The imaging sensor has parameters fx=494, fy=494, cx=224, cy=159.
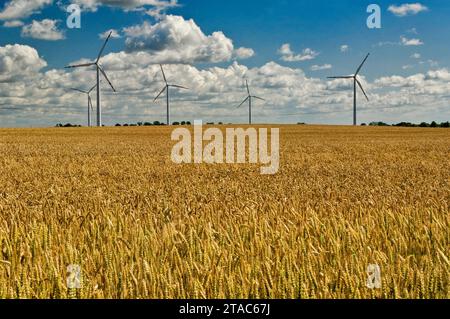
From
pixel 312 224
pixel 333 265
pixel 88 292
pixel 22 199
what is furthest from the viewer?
pixel 22 199

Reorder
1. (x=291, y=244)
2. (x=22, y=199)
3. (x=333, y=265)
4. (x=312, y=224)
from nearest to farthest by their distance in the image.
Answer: (x=333, y=265) → (x=291, y=244) → (x=312, y=224) → (x=22, y=199)

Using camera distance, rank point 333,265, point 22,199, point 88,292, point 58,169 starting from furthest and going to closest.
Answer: point 58,169 < point 22,199 < point 333,265 < point 88,292

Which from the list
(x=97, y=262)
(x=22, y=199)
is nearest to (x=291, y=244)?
(x=97, y=262)

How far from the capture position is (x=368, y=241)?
5.81 m

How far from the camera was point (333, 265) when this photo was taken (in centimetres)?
488

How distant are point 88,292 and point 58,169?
13.3 meters

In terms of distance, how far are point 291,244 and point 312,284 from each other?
1.67 m
